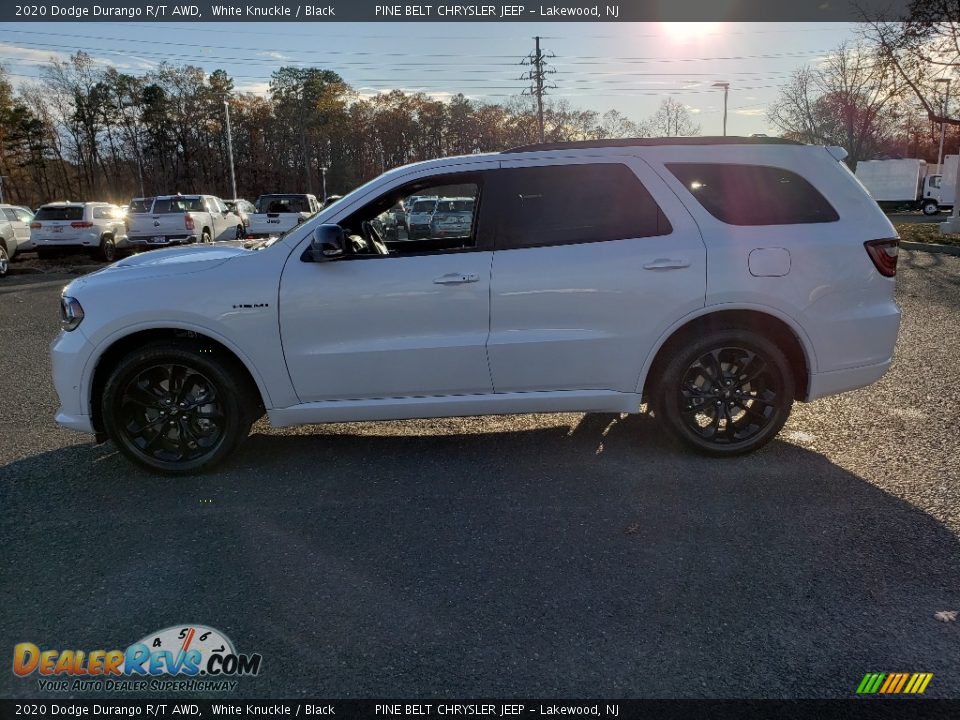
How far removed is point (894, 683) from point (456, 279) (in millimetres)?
2819

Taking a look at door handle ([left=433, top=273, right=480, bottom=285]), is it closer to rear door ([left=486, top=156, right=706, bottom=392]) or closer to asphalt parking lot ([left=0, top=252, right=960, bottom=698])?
rear door ([left=486, top=156, right=706, bottom=392])

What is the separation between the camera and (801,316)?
422 centimetres

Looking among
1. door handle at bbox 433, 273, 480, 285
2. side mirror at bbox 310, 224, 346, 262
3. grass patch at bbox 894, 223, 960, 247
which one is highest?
side mirror at bbox 310, 224, 346, 262

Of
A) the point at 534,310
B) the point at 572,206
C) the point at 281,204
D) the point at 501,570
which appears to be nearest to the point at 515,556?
the point at 501,570

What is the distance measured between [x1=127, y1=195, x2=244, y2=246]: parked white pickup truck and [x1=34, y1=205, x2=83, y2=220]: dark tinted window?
1.37 m

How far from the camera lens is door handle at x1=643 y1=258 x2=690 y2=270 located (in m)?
4.16

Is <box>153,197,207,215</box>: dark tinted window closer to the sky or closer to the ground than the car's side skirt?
closer to the sky

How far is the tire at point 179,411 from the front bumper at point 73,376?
0.40ft

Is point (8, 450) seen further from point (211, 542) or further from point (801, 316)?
point (801, 316)

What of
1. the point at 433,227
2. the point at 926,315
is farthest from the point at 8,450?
the point at 926,315

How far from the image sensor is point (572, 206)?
14.1 ft

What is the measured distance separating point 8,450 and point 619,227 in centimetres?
439

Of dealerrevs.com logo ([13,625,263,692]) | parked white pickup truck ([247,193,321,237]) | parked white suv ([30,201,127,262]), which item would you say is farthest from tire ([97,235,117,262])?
dealerrevs.com logo ([13,625,263,692])
